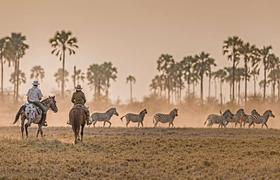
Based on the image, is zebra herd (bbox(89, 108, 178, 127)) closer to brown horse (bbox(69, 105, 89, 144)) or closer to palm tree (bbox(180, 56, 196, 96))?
brown horse (bbox(69, 105, 89, 144))

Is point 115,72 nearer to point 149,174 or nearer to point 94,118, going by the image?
point 94,118

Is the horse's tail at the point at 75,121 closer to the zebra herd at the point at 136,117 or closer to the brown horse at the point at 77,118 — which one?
the brown horse at the point at 77,118

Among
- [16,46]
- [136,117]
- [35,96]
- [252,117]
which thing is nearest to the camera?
[35,96]

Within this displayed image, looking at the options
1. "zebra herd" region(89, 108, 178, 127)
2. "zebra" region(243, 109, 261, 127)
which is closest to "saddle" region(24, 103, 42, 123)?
"zebra herd" region(89, 108, 178, 127)

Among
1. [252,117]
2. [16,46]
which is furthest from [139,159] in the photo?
[16,46]

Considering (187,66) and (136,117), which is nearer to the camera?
(136,117)

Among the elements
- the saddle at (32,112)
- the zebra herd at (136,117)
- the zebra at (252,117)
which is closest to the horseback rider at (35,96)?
the saddle at (32,112)

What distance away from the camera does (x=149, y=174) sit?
875 inches

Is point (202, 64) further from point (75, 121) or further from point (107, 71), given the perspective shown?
point (75, 121)

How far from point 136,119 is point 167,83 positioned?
289 ft

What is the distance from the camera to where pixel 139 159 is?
25.9 meters

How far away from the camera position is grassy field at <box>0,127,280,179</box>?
72.7 ft

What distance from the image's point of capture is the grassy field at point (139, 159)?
22156mm

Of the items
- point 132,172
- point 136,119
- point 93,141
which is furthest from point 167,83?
point 132,172
